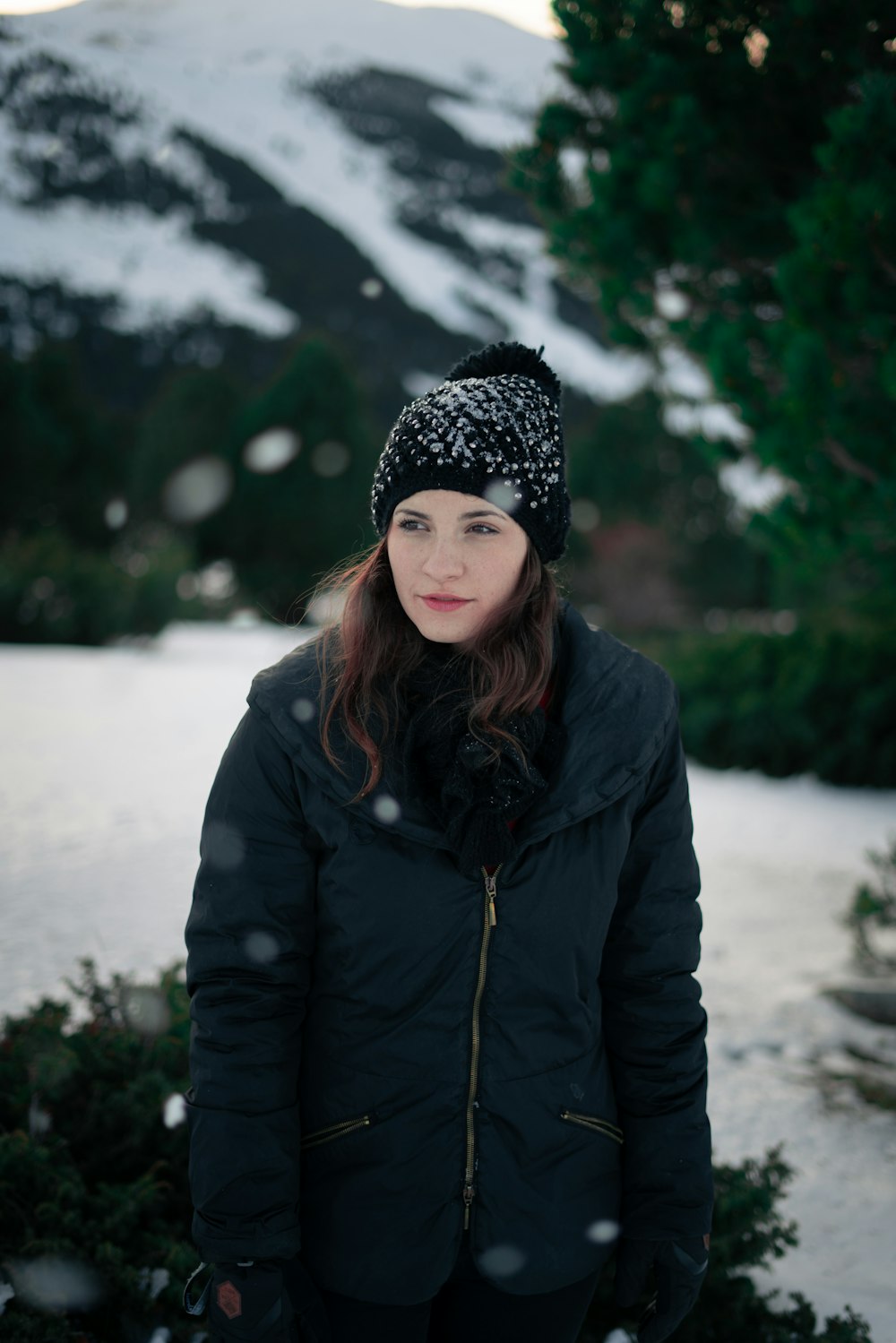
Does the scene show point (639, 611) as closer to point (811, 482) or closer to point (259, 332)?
point (811, 482)

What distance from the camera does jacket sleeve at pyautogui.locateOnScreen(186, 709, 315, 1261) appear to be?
1.29 meters

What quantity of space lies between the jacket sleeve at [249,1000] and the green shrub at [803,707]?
271 inches

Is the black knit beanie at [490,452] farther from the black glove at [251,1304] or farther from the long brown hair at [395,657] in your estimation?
the black glove at [251,1304]

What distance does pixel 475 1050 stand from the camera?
136 centimetres

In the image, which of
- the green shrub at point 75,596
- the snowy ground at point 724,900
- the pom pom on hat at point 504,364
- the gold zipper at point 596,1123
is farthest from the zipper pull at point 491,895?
the green shrub at point 75,596

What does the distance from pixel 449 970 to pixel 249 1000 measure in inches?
11.6

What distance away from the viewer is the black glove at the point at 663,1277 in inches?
57.1

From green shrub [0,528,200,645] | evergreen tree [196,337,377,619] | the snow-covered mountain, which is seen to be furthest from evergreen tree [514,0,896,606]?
evergreen tree [196,337,377,619]

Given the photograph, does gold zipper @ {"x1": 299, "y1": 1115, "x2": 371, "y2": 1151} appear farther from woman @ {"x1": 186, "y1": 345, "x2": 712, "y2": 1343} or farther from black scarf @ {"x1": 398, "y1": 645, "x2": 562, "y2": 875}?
black scarf @ {"x1": 398, "y1": 645, "x2": 562, "y2": 875}

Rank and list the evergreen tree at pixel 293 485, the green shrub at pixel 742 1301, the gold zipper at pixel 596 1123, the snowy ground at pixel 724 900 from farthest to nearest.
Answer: the evergreen tree at pixel 293 485 → the snowy ground at pixel 724 900 → the green shrub at pixel 742 1301 → the gold zipper at pixel 596 1123

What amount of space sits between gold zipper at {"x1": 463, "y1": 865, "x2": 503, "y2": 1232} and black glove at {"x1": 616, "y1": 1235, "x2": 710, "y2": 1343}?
1.08 ft

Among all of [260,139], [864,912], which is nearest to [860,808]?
[864,912]

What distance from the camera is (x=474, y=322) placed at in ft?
112

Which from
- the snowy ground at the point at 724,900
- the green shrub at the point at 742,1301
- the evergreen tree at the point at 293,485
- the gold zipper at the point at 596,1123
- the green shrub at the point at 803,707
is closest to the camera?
the gold zipper at the point at 596,1123
